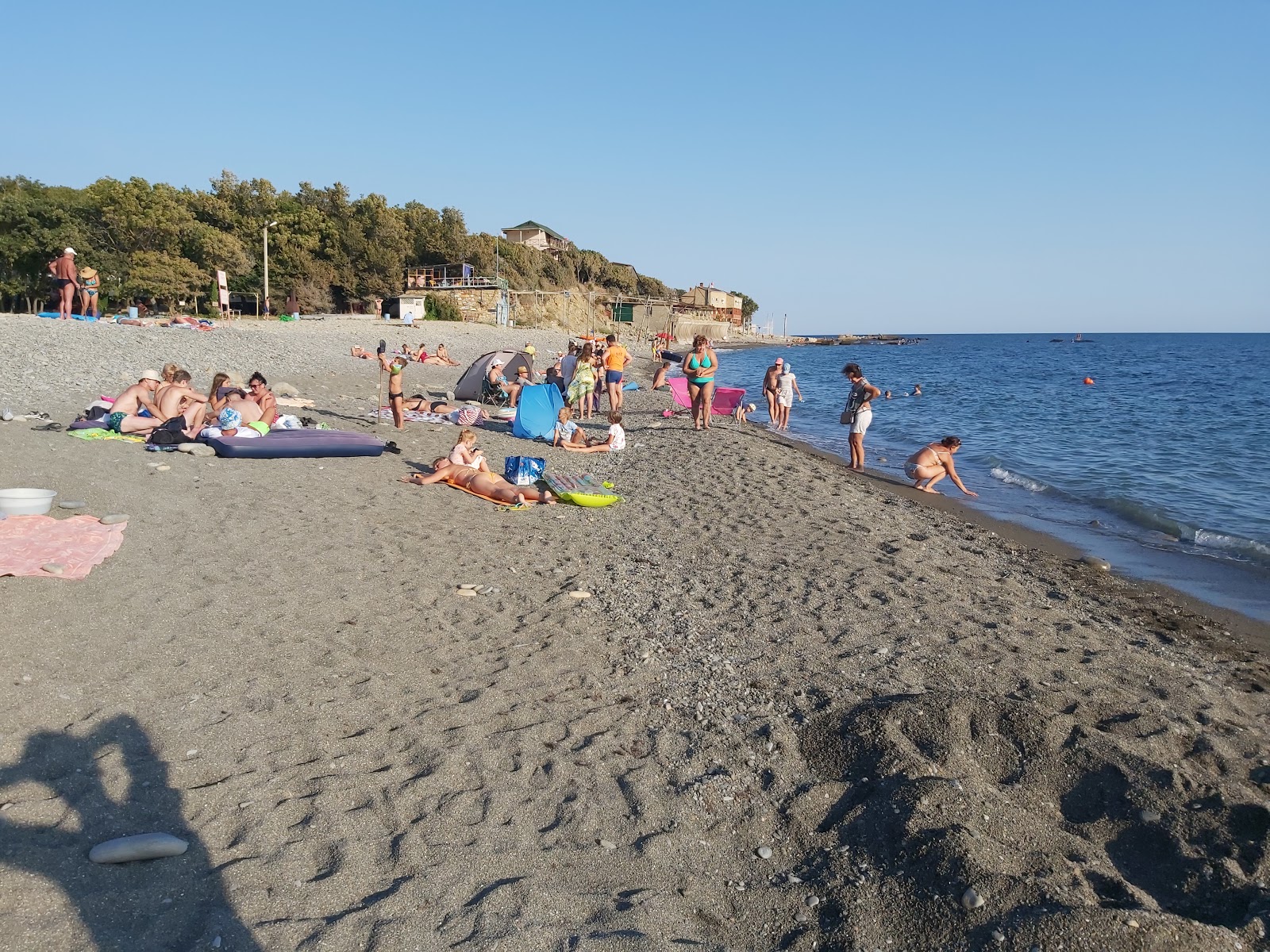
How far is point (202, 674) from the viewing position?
13.3ft

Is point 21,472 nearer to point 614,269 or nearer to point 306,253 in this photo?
point 306,253

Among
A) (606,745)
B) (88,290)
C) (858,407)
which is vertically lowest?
(606,745)

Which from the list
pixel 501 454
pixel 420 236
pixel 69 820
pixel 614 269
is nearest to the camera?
pixel 69 820

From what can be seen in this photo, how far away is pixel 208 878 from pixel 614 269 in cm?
8993

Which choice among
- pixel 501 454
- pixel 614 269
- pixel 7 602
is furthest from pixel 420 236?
pixel 7 602

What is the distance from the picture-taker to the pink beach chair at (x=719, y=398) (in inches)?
666


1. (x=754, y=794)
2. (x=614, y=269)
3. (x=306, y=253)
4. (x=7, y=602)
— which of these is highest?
(x=614, y=269)

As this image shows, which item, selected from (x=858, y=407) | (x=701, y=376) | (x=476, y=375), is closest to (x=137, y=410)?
(x=476, y=375)

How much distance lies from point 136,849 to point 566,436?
986 centimetres

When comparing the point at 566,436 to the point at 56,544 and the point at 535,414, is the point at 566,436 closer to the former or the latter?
the point at 535,414

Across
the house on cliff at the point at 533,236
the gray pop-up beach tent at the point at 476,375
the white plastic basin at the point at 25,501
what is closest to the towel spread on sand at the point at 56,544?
the white plastic basin at the point at 25,501

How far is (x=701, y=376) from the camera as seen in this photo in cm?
1379

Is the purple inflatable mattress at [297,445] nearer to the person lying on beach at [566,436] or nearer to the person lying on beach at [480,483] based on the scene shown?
the person lying on beach at [480,483]

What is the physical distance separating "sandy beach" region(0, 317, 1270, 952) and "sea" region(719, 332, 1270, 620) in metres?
1.95
